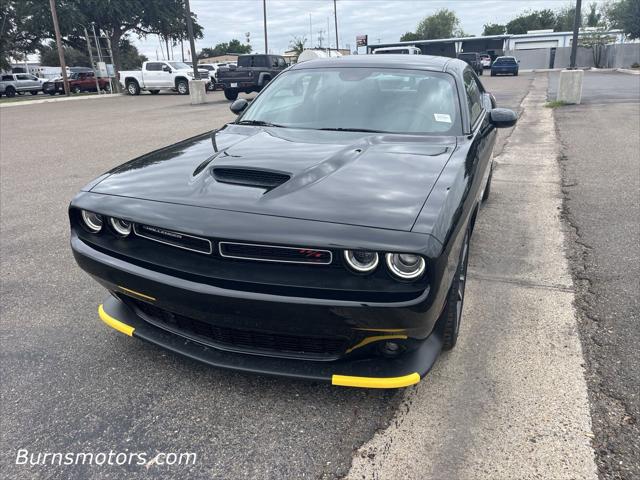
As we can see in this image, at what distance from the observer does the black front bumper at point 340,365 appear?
214 centimetres

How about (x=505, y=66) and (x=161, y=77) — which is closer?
(x=161, y=77)

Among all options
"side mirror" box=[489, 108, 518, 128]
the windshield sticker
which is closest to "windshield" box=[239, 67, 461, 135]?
the windshield sticker

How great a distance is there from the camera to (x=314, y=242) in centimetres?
196

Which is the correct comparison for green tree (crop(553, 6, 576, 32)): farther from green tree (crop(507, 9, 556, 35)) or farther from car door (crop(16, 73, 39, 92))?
car door (crop(16, 73, 39, 92))

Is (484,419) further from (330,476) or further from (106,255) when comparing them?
(106,255)

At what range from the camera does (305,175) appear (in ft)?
7.91

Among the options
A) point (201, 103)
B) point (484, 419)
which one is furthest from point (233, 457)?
point (201, 103)

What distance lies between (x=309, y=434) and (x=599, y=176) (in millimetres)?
5833

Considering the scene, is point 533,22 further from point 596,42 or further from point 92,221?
point 92,221

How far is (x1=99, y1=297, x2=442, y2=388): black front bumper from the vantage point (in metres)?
2.14

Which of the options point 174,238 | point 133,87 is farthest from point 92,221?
point 133,87

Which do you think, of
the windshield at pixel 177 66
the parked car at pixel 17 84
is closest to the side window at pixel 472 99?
the windshield at pixel 177 66

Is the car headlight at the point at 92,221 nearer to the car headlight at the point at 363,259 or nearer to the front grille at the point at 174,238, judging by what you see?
the front grille at the point at 174,238

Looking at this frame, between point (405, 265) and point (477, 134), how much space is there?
1756 millimetres
